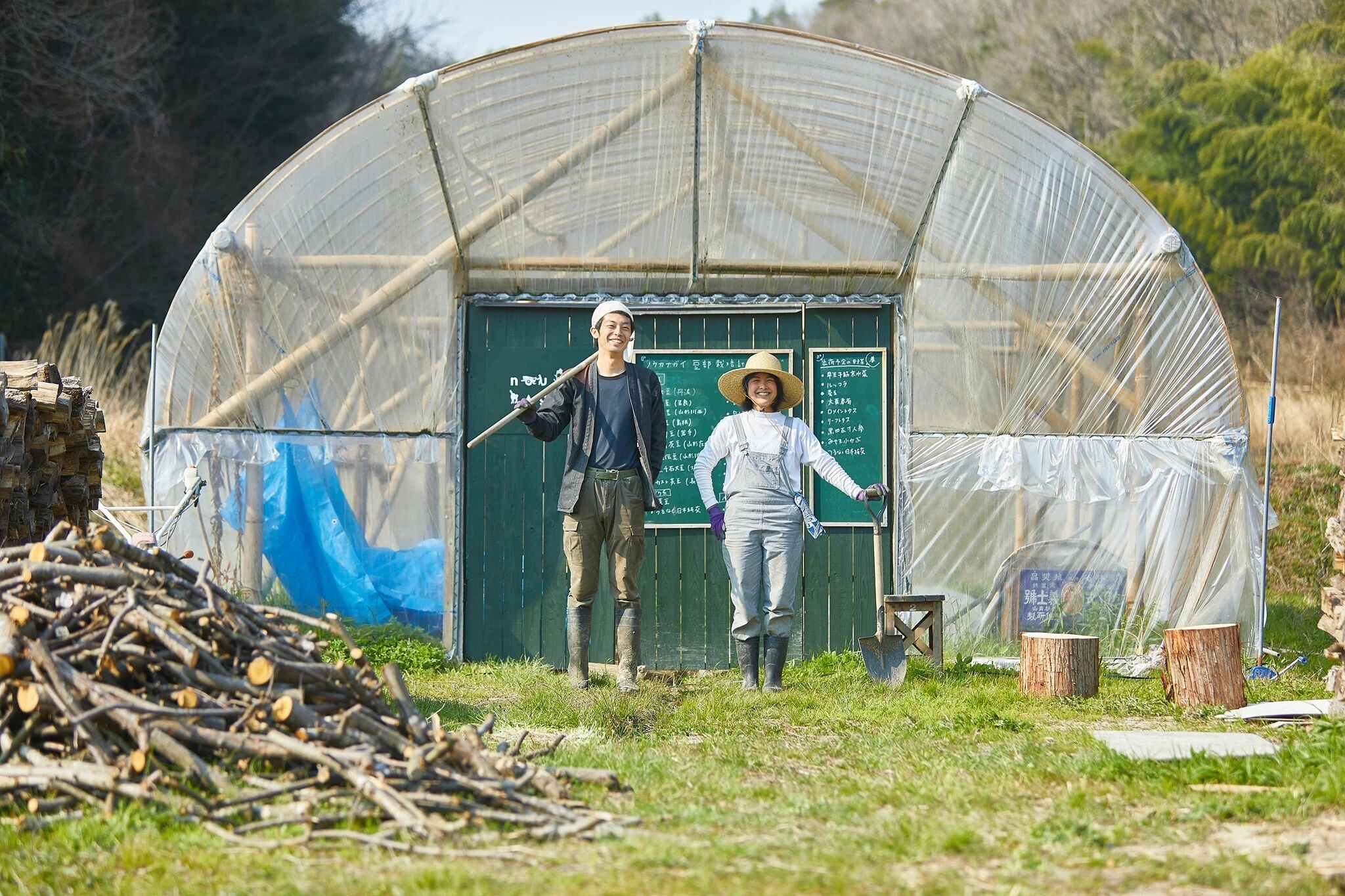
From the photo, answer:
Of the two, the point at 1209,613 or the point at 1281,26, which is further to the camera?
the point at 1281,26

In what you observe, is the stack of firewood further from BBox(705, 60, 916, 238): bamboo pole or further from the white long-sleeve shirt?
BBox(705, 60, 916, 238): bamboo pole

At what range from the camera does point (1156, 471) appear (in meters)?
7.96

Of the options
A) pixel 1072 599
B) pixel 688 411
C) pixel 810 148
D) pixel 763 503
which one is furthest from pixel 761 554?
pixel 810 148

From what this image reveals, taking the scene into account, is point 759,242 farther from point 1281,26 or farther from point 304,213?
point 1281,26

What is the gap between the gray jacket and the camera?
6.95 m

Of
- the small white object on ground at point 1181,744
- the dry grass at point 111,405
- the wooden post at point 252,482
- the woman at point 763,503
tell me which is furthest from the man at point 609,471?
the dry grass at point 111,405

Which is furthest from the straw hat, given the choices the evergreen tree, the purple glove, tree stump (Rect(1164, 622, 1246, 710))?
the evergreen tree

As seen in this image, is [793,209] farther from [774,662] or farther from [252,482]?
[252,482]

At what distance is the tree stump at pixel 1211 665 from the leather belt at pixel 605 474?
267cm

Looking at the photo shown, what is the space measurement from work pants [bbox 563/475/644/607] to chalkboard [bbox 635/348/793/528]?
1228 millimetres

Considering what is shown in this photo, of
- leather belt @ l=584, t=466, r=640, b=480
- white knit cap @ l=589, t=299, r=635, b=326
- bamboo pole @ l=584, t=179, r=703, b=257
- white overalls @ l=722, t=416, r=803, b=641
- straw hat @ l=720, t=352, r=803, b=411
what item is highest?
bamboo pole @ l=584, t=179, r=703, b=257

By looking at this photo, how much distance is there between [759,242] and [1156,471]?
262 centimetres

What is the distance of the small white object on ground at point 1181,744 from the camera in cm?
498

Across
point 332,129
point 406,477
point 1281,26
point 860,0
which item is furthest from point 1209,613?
point 860,0
